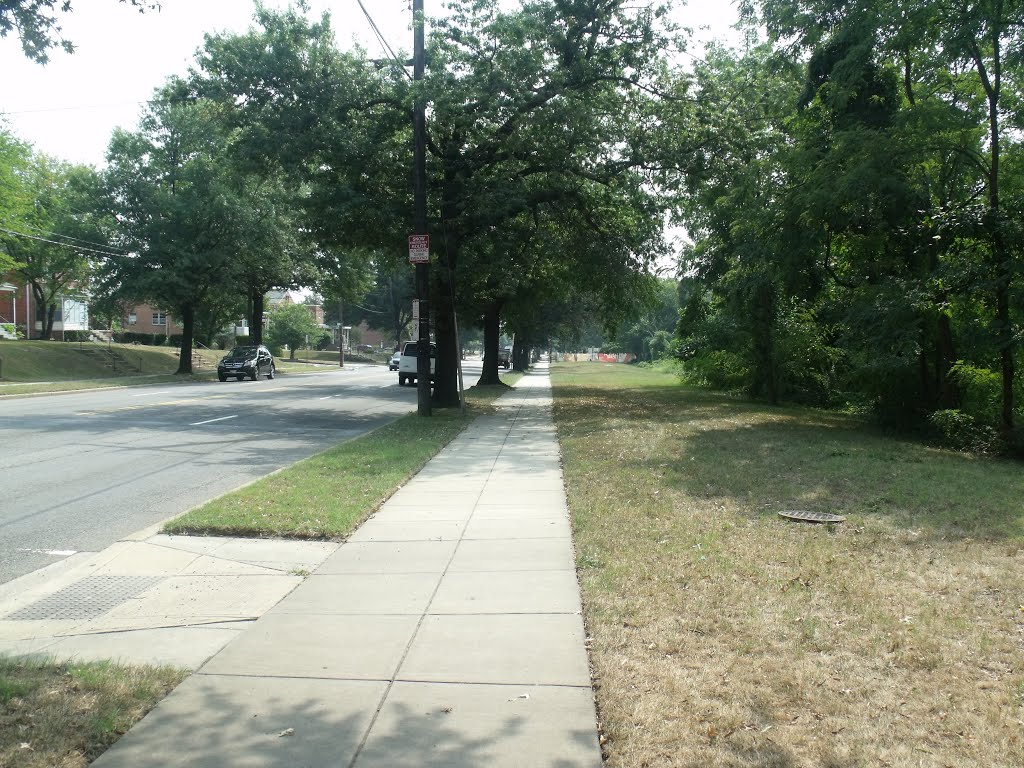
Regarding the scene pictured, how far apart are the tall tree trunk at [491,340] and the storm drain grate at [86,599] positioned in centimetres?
2928

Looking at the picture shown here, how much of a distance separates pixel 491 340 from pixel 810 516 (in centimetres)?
3058

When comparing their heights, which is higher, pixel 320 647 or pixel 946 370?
pixel 946 370

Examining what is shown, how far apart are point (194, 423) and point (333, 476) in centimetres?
931

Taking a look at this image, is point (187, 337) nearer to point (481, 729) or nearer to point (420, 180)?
point (420, 180)

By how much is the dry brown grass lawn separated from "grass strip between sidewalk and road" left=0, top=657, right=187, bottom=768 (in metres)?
2.21

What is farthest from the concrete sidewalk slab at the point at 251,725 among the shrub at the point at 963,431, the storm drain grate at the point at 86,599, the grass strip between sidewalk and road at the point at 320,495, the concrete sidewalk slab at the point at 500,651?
the shrub at the point at 963,431

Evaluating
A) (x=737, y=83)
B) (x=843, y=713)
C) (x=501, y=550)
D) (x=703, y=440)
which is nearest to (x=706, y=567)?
(x=501, y=550)

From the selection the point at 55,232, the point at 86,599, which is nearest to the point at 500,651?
the point at 86,599

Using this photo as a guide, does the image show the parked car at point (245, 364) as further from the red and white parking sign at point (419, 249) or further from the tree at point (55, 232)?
the red and white parking sign at point (419, 249)

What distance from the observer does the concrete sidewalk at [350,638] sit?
367 centimetres

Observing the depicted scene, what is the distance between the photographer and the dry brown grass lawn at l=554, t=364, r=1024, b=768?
145 inches

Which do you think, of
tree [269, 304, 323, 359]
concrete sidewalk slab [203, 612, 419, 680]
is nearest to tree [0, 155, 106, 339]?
tree [269, 304, 323, 359]

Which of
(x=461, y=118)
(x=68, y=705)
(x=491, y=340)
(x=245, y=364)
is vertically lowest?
(x=68, y=705)

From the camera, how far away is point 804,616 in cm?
523
